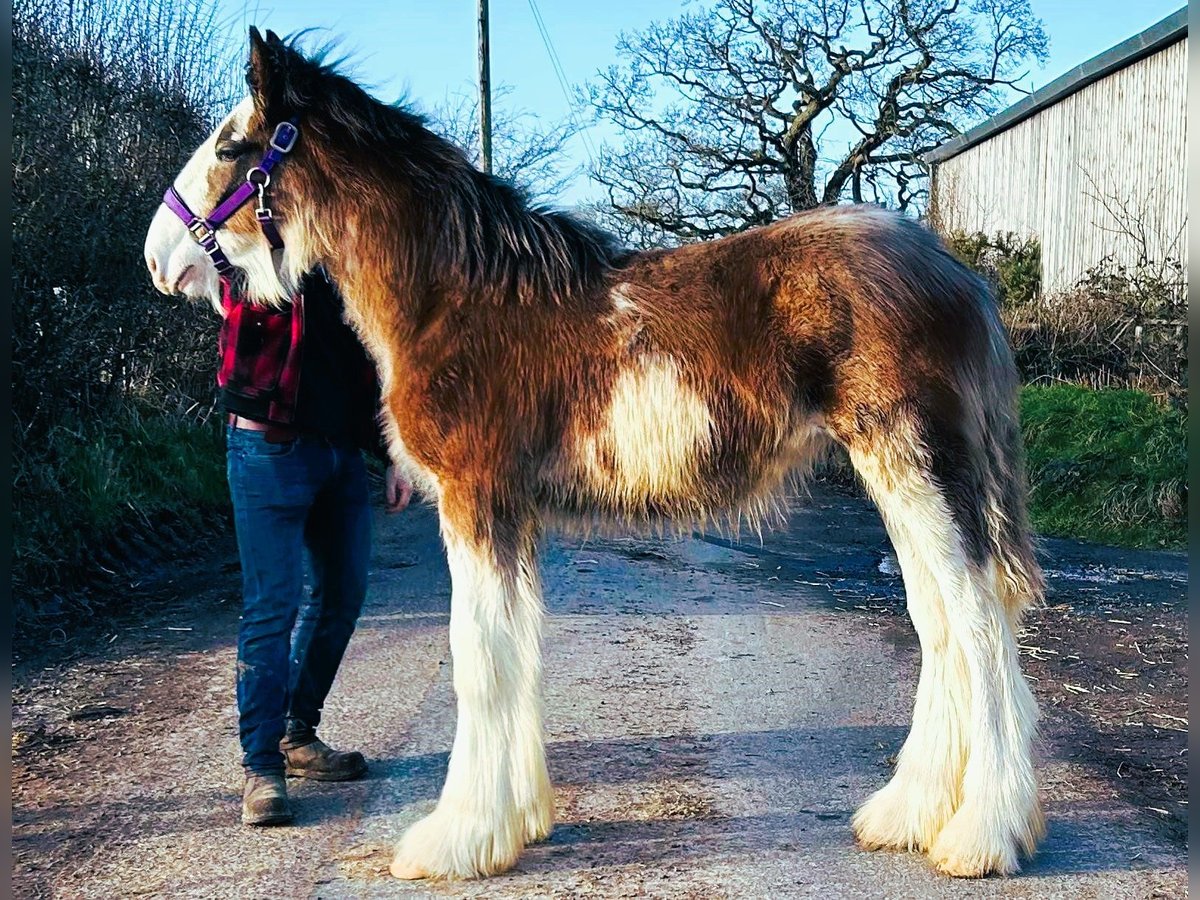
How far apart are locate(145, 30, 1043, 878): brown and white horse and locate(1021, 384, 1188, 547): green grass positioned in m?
5.99

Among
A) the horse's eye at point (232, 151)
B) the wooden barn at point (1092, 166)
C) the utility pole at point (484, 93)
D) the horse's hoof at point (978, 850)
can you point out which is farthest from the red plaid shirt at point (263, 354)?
the utility pole at point (484, 93)

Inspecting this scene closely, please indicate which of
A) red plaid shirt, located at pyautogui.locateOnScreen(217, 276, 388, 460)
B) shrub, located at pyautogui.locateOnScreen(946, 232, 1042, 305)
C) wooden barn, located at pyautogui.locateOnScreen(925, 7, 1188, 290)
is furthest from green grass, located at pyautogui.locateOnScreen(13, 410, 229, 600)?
shrub, located at pyautogui.locateOnScreen(946, 232, 1042, 305)

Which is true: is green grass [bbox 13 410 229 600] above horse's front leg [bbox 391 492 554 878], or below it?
above

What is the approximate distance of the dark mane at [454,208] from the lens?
156 inches

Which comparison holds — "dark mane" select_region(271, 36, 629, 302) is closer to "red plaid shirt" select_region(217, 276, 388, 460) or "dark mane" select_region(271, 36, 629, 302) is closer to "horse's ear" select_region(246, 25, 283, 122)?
"horse's ear" select_region(246, 25, 283, 122)

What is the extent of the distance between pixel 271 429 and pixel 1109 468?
840 centimetres

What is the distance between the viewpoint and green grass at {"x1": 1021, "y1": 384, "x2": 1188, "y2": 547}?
928 centimetres

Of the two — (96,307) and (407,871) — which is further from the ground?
(96,307)

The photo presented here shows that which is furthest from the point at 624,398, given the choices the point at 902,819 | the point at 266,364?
the point at 902,819

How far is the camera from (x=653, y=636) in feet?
21.1

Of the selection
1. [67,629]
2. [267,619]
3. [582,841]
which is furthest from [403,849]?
[67,629]

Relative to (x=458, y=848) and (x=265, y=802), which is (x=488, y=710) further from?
(x=265, y=802)

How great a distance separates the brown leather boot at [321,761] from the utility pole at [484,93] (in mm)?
15322

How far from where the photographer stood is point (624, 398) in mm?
3805
